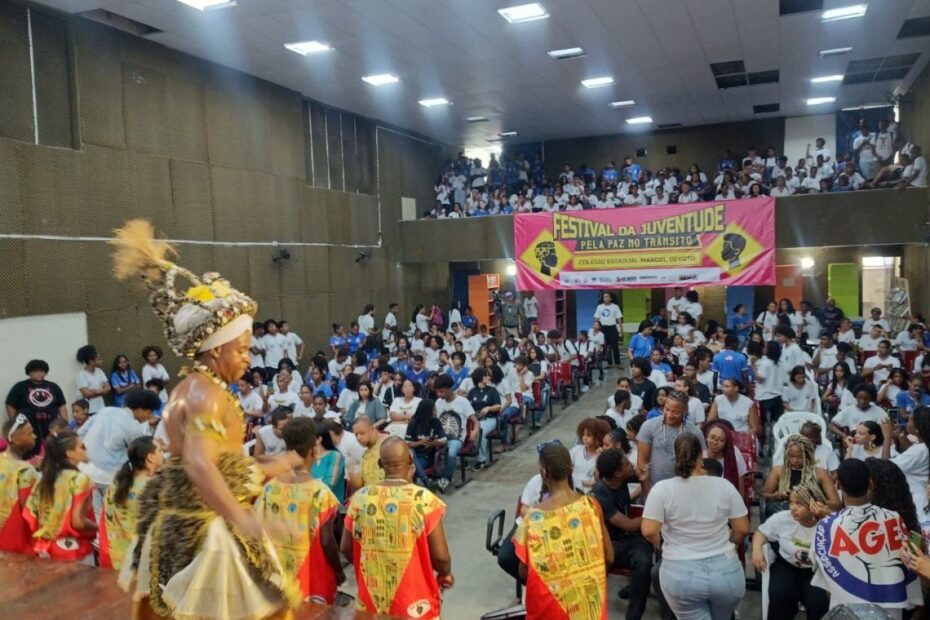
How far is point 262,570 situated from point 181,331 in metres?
0.84

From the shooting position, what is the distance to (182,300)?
232 cm

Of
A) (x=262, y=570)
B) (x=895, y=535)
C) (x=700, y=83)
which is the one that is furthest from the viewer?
(x=700, y=83)

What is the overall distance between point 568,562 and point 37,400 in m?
7.44

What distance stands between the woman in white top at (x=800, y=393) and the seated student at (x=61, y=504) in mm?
6526

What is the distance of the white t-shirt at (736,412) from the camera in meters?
6.30

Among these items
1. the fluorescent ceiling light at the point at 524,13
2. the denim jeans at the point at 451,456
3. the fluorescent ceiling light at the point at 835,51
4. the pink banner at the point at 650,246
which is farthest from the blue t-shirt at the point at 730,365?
the fluorescent ceiling light at the point at 835,51

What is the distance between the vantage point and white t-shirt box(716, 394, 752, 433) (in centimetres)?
630

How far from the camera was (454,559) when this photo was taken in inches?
213

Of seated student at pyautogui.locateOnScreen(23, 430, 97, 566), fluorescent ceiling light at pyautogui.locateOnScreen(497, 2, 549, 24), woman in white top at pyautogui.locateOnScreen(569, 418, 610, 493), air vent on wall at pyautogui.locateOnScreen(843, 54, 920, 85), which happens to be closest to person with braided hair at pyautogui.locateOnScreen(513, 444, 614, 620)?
woman in white top at pyautogui.locateOnScreen(569, 418, 610, 493)

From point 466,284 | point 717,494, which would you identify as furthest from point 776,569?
point 466,284

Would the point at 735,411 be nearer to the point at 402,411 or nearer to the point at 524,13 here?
the point at 402,411

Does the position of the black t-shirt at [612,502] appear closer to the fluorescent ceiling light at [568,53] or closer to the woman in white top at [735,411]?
the woman in white top at [735,411]

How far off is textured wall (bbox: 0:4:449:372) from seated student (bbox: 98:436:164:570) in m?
6.00

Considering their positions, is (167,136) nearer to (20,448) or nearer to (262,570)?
(20,448)
